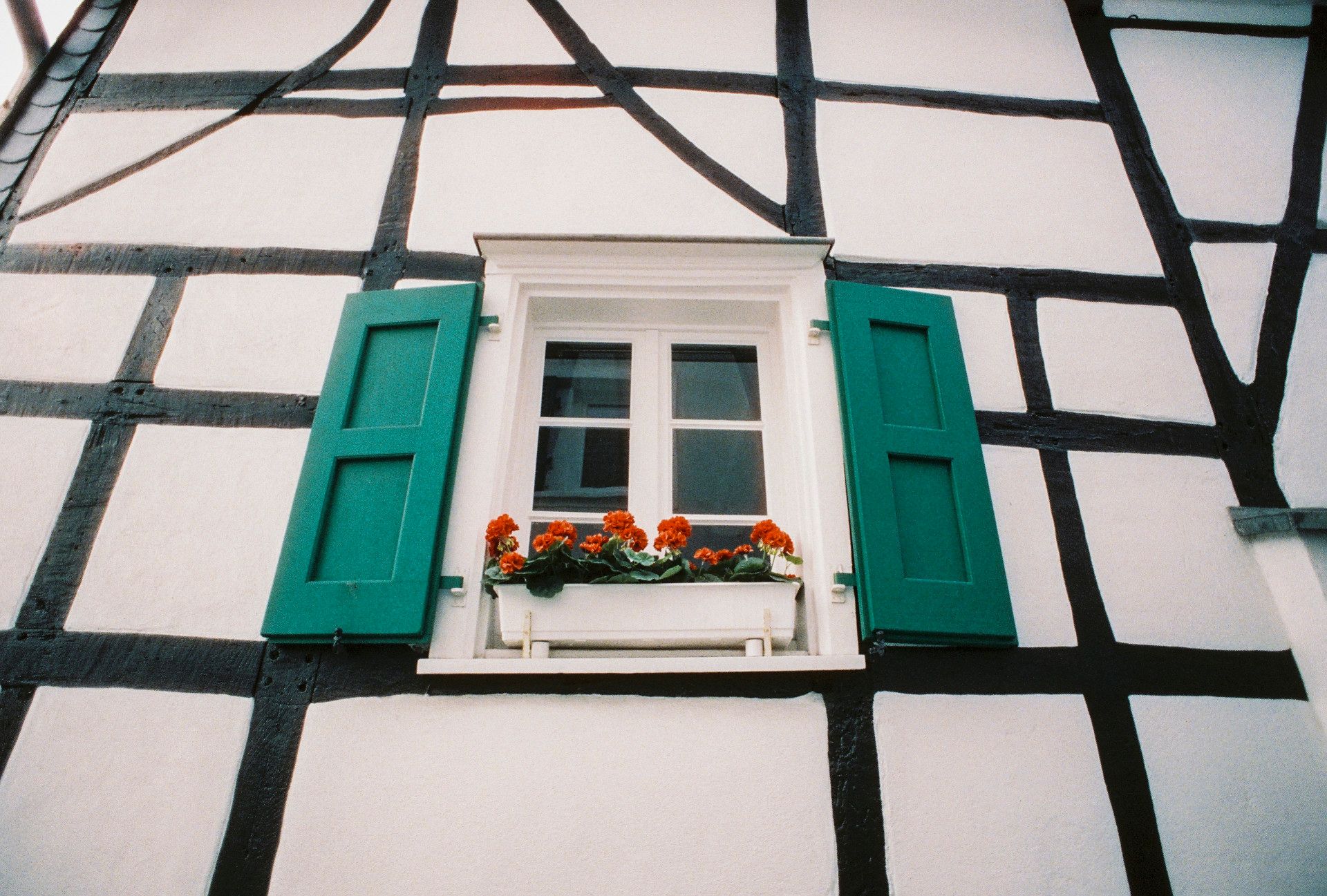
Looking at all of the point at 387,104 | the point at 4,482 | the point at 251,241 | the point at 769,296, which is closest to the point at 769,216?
the point at 769,296

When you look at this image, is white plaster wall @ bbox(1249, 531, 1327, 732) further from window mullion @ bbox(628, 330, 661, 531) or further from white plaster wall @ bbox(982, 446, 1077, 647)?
window mullion @ bbox(628, 330, 661, 531)

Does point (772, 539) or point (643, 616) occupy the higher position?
point (772, 539)

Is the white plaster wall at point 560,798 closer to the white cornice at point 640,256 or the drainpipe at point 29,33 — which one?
the white cornice at point 640,256

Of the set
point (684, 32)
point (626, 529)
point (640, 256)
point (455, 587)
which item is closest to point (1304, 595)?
point (626, 529)

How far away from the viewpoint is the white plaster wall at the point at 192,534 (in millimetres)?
1847

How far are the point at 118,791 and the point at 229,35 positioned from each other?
2694mm

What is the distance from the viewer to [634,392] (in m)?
2.31

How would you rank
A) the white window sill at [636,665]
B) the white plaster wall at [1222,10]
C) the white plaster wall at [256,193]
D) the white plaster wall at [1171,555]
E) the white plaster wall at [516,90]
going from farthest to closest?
the white plaster wall at [1222,10], the white plaster wall at [516,90], the white plaster wall at [256,193], the white plaster wall at [1171,555], the white window sill at [636,665]

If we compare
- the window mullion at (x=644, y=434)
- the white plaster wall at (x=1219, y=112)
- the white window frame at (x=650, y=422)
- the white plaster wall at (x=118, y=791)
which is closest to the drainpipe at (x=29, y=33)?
the white window frame at (x=650, y=422)

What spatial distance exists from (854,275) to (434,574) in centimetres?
154

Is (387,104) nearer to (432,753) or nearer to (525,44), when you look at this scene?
(525,44)

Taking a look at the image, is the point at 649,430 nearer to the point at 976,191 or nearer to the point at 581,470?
the point at 581,470

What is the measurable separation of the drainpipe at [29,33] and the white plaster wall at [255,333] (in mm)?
1333

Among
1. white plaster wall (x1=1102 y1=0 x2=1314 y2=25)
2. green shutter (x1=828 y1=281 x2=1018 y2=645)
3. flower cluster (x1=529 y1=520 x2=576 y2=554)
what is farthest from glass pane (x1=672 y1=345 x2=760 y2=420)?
white plaster wall (x1=1102 y1=0 x2=1314 y2=25)
